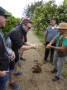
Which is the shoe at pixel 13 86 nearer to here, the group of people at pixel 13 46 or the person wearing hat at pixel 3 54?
the group of people at pixel 13 46

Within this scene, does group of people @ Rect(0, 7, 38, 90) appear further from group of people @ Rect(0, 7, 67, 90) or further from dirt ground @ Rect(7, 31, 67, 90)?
dirt ground @ Rect(7, 31, 67, 90)

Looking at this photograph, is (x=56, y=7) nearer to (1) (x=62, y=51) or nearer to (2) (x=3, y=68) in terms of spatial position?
(1) (x=62, y=51)

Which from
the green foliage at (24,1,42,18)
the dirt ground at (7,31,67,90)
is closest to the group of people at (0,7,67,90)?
the dirt ground at (7,31,67,90)

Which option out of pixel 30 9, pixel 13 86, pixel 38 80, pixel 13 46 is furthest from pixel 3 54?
pixel 30 9

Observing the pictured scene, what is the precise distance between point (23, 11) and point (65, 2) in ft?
110

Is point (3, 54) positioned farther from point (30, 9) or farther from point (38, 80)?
point (30, 9)

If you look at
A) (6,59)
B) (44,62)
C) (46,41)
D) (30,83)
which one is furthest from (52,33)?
(6,59)

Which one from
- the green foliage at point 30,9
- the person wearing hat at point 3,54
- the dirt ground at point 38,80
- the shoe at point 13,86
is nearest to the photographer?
the person wearing hat at point 3,54

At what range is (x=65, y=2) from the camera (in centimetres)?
1362

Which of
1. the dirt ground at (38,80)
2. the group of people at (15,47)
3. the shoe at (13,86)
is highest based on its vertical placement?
the group of people at (15,47)

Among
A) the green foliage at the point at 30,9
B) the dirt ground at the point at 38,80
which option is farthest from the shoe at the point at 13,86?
the green foliage at the point at 30,9

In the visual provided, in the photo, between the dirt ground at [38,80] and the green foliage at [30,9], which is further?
the green foliage at [30,9]

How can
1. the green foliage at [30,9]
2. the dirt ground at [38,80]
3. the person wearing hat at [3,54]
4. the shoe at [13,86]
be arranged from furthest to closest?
1. the green foliage at [30,9]
2. the dirt ground at [38,80]
3. the shoe at [13,86]
4. the person wearing hat at [3,54]

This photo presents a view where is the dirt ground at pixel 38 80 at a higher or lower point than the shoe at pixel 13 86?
lower
